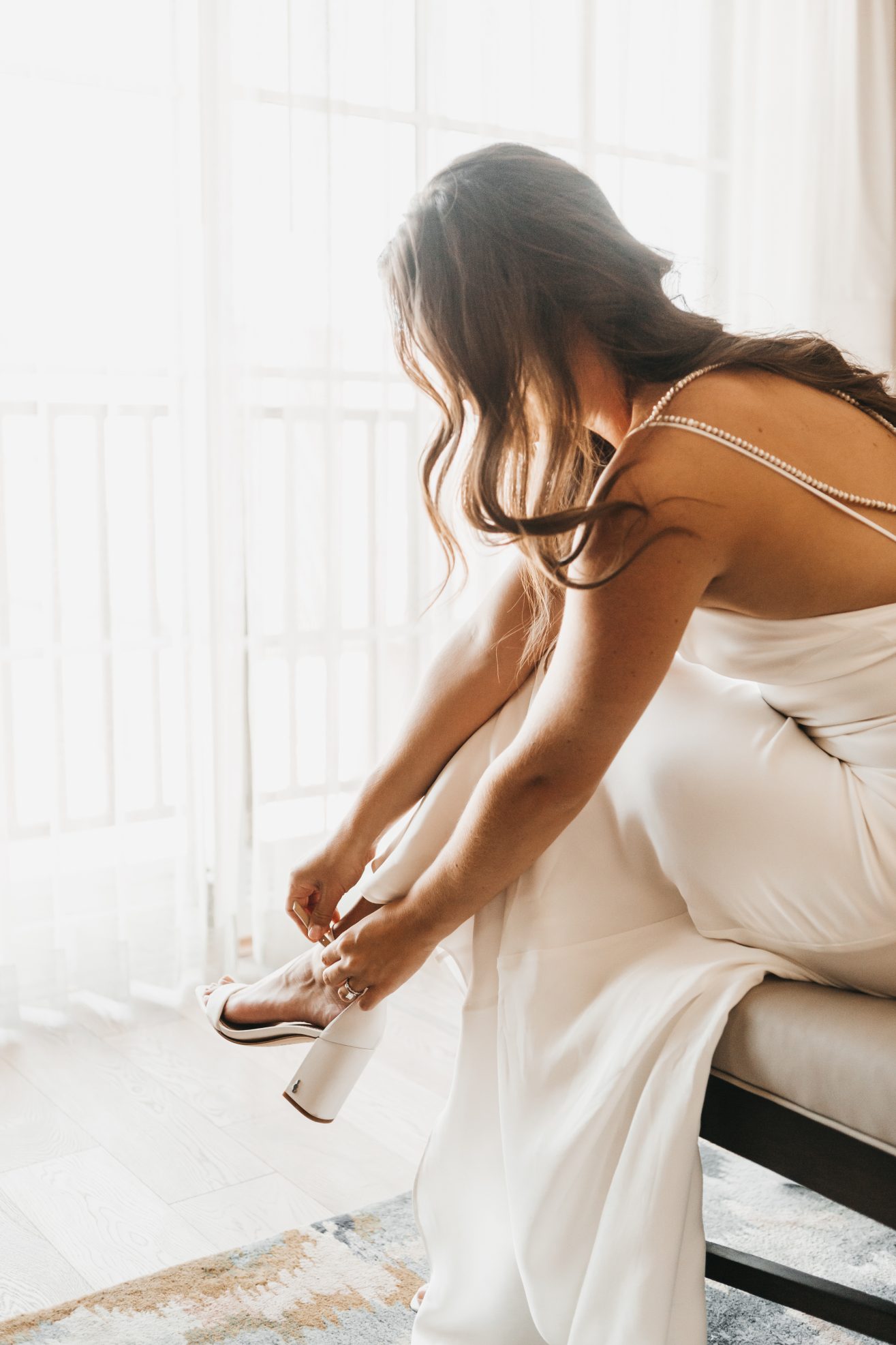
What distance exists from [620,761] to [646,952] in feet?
0.60

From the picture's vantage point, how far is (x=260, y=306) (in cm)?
227

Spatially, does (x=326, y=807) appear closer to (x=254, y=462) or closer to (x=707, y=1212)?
(x=254, y=462)

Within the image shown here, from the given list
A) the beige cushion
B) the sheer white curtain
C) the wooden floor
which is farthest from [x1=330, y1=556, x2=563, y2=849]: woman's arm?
the sheer white curtain

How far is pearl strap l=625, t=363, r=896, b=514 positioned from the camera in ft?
3.66

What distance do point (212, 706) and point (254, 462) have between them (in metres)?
0.44

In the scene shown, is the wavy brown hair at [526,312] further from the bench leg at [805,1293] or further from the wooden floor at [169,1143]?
the wooden floor at [169,1143]

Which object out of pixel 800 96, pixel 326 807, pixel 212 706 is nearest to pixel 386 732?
pixel 326 807

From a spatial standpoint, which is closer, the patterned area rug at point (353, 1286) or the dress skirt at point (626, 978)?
the dress skirt at point (626, 978)

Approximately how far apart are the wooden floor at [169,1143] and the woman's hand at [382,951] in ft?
1.56

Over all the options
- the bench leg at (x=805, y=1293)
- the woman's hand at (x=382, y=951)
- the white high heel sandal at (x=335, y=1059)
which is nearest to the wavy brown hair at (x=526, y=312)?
the woman's hand at (x=382, y=951)

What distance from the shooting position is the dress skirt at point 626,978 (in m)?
1.09

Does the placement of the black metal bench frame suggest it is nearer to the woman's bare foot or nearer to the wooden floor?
the woman's bare foot

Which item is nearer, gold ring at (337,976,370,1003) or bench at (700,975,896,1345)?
bench at (700,975,896,1345)

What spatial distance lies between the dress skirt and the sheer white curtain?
1.05 metres
